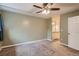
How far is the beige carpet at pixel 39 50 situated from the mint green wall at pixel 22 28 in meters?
0.11

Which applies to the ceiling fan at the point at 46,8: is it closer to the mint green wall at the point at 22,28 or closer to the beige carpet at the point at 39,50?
the mint green wall at the point at 22,28

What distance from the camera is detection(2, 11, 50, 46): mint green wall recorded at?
1.62 m

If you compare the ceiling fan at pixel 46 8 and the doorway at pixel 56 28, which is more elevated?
the ceiling fan at pixel 46 8

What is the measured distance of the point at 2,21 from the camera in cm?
159

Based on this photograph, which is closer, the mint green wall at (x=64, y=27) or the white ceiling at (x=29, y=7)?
the white ceiling at (x=29, y=7)

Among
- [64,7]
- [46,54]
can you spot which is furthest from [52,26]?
[46,54]

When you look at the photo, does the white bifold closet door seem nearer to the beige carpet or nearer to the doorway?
the beige carpet

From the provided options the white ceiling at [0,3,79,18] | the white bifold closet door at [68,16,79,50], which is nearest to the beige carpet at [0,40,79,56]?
the white bifold closet door at [68,16,79,50]

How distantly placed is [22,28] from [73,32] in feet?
2.93

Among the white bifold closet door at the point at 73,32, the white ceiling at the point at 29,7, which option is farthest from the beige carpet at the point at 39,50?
the white ceiling at the point at 29,7

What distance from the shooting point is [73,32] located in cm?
169

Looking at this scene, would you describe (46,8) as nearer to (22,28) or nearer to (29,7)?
(29,7)

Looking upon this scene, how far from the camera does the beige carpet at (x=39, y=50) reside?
1.59 m

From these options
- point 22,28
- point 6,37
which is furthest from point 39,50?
point 6,37
